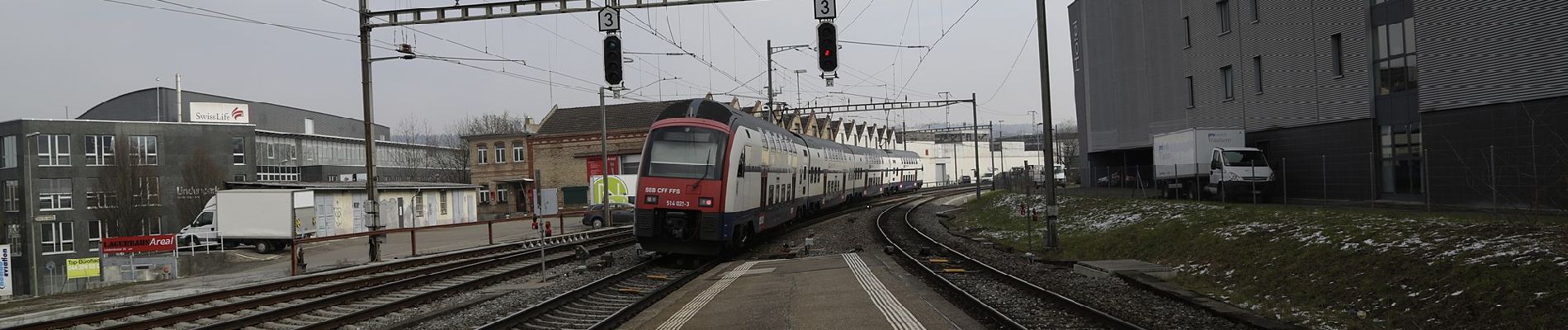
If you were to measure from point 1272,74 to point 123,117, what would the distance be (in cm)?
7927

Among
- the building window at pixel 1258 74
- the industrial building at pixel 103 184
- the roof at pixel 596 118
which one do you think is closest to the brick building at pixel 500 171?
the roof at pixel 596 118

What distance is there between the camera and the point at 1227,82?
33344 mm

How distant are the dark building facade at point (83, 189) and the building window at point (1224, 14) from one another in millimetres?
52481

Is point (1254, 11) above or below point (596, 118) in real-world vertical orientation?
above

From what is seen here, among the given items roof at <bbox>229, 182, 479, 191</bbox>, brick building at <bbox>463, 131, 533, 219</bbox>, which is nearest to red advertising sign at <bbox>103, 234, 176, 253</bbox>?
roof at <bbox>229, 182, 479, 191</bbox>

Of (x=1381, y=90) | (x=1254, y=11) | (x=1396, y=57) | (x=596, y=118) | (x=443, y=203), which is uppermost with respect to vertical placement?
(x=1254, y=11)

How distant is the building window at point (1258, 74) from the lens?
101 feet

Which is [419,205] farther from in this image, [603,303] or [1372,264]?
[1372,264]

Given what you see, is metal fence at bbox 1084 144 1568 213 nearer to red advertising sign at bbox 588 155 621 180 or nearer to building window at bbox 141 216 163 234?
red advertising sign at bbox 588 155 621 180

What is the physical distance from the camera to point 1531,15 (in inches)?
771

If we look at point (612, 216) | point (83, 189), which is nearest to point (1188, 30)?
point (612, 216)

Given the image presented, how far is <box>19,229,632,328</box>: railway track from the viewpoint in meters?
11.6

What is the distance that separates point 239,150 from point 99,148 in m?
9.67

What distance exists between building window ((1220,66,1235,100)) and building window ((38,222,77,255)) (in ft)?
184
